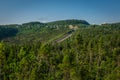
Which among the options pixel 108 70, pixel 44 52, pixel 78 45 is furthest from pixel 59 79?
pixel 78 45

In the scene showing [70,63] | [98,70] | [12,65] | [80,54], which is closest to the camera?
[70,63]

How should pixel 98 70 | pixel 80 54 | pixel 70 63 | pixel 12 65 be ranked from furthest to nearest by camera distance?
pixel 80 54 → pixel 98 70 → pixel 12 65 → pixel 70 63

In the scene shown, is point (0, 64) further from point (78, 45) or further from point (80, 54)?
point (80, 54)

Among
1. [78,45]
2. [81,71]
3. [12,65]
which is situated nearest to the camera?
[81,71]

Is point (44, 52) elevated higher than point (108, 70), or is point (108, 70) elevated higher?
point (44, 52)

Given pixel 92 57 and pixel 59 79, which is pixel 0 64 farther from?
pixel 92 57

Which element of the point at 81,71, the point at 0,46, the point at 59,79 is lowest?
the point at 59,79

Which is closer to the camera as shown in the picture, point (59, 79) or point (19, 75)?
point (19, 75)

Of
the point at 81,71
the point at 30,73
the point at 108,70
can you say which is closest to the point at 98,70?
the point at 108,70

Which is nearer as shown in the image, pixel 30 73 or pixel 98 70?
pixel 30 73
